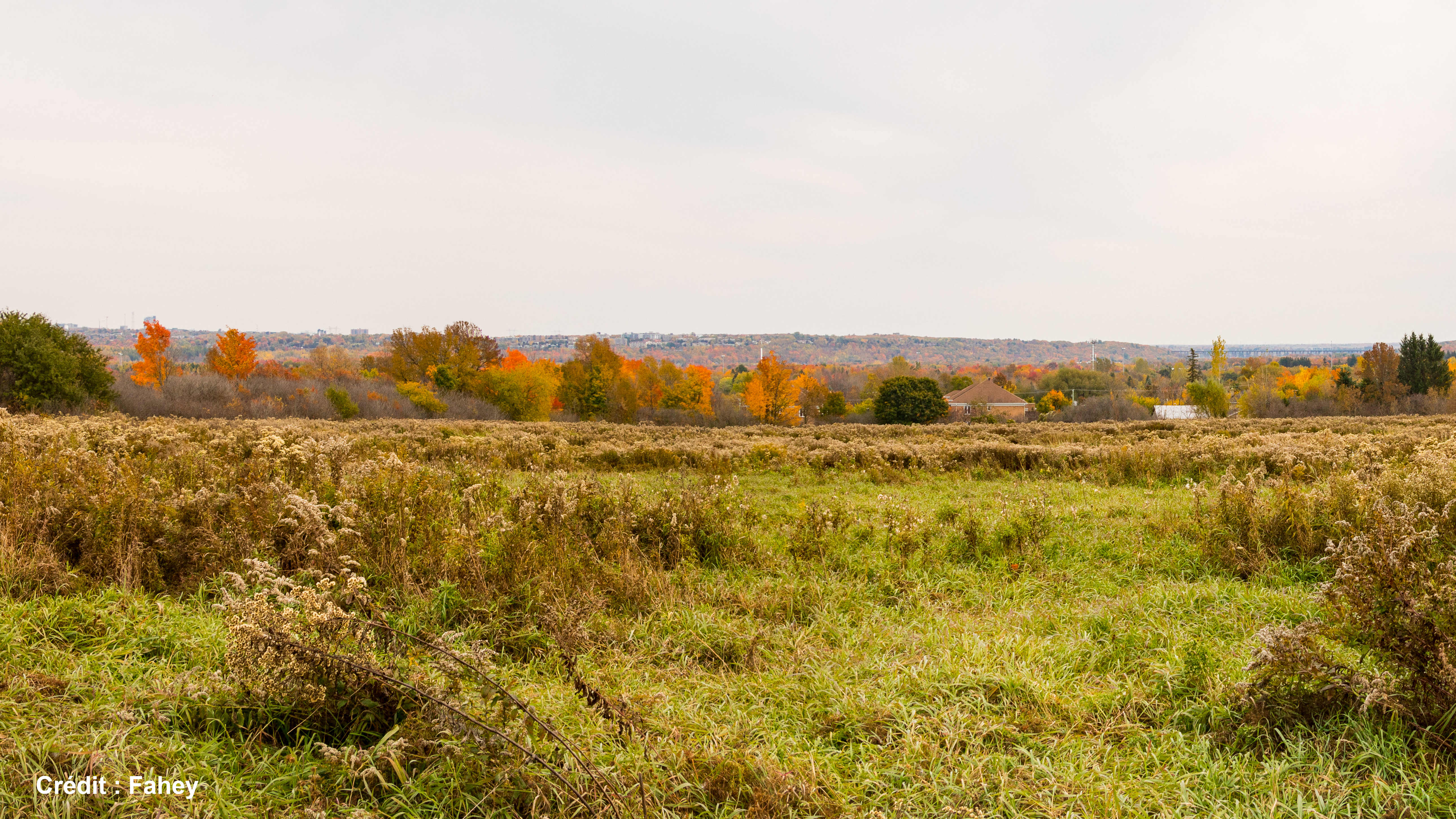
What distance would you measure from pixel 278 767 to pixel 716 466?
461 inches

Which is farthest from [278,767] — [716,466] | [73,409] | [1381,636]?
[73,409]

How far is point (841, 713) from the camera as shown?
12.0 ft

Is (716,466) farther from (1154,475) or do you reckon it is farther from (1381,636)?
(1381,636)

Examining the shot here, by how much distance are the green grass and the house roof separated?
245 ft

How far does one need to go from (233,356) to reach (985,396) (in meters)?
76.9

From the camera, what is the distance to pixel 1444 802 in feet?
9.00

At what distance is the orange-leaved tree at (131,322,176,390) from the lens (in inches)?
2362

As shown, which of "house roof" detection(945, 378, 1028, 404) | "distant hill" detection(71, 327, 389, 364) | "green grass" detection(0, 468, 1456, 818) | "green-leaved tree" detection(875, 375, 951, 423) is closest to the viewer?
"green grass" detection(0, 468, 1456, 818)

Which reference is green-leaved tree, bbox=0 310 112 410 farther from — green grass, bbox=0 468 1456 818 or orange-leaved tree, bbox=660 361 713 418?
orange-leaved tree, bbox=660 361 713 418

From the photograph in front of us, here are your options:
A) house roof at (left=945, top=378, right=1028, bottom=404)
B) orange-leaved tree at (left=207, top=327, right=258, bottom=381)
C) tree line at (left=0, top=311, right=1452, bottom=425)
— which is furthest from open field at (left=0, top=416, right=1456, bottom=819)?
house roof at (left=945, top=378, right=1028, bottom=404)

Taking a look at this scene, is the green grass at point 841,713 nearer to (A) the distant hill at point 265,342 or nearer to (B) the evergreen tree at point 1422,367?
(B) the evergreen tree at point 1422,367

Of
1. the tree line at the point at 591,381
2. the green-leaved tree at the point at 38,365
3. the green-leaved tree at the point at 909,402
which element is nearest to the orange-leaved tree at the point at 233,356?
the tree line at the point at 591,381

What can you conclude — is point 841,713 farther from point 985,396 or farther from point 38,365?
point 985,396

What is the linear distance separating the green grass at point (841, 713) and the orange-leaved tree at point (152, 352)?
71071 millimetres
